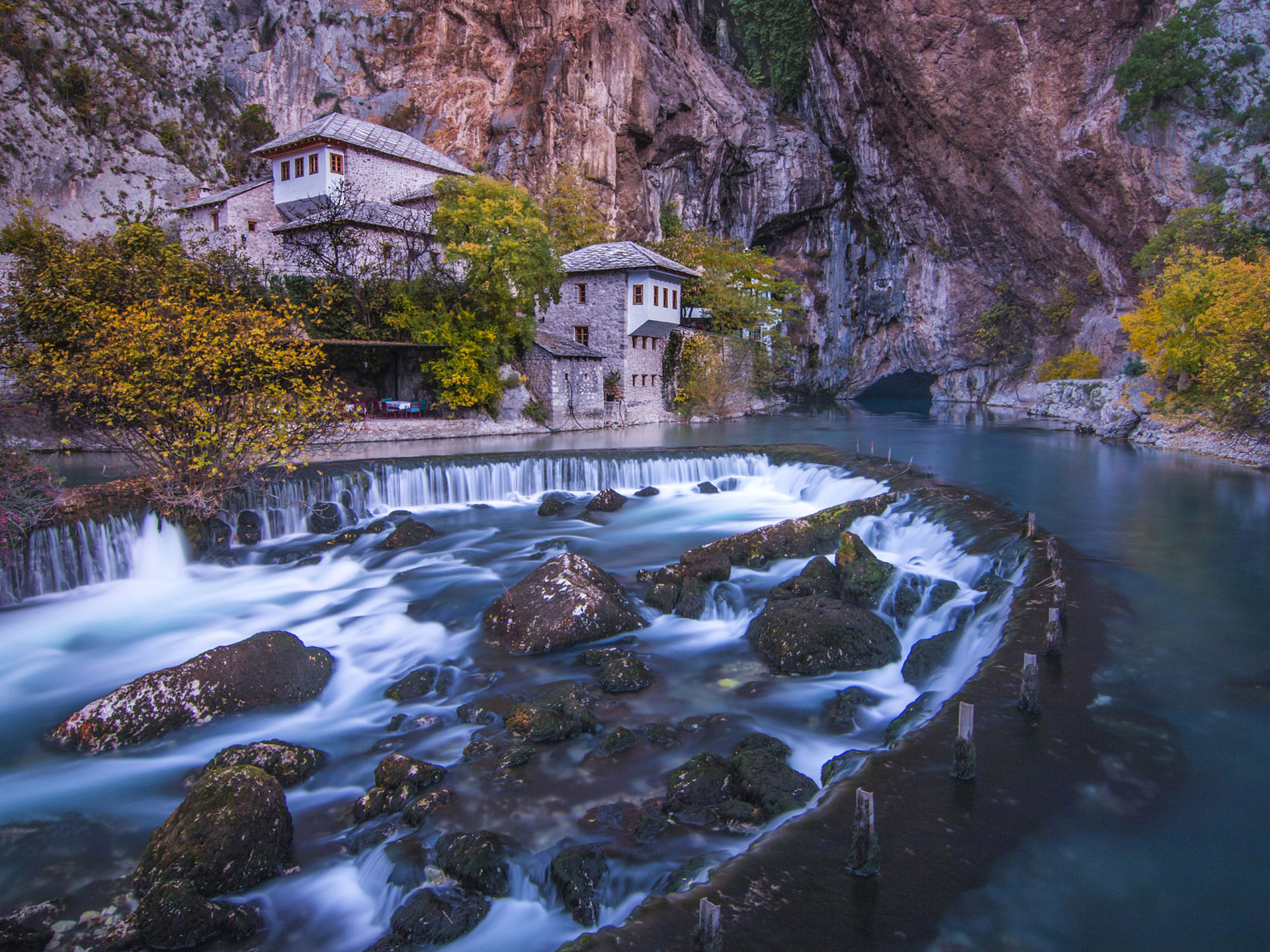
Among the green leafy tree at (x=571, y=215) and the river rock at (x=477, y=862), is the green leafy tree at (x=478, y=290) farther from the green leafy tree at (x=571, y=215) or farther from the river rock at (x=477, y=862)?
the river rock at (x=477, y=862)

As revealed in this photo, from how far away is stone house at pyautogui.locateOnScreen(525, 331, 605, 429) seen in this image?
29.4 metres

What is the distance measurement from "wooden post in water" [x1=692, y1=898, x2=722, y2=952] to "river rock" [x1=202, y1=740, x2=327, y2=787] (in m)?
4.52

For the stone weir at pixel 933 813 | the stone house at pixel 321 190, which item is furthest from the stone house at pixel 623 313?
the stone weir at pixel 933 813

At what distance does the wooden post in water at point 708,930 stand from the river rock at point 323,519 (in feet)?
44.3

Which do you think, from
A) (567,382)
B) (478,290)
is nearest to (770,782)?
(567,382)

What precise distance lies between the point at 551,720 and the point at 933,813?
12.0ft

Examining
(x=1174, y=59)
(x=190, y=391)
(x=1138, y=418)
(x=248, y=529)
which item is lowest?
(x=248, y=529)

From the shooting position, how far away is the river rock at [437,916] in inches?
190

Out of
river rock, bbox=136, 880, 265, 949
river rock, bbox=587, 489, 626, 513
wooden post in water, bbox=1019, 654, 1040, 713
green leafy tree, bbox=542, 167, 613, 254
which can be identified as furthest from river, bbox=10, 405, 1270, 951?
green leafy tree, bbox=542, 167, 613, 254

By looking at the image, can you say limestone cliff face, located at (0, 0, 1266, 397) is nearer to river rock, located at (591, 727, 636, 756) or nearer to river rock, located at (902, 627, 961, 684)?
river rock, located at (902, 627, 961, 684)

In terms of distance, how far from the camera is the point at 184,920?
4750 millimetres

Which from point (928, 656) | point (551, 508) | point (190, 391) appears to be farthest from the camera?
point (551, 508)

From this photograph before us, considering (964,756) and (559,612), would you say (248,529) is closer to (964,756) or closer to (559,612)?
(559,612)

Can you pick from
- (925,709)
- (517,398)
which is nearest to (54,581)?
(925,709)
